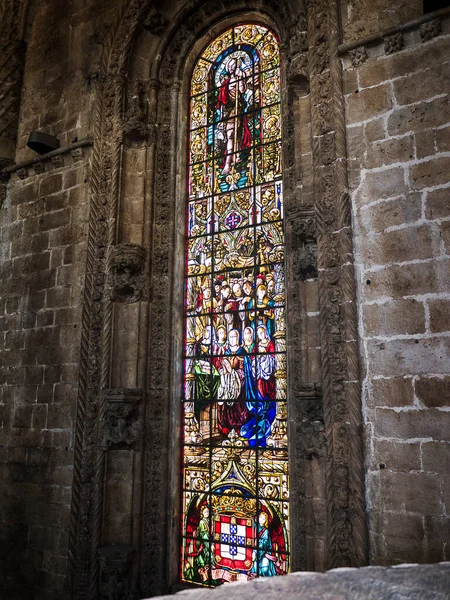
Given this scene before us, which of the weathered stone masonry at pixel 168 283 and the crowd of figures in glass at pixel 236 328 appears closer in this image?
the weathered stone masonry at pixel 168 283

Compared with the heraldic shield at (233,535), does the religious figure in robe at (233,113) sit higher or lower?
higher

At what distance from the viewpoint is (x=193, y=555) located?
18.1 ft

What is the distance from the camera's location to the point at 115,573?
209 inches

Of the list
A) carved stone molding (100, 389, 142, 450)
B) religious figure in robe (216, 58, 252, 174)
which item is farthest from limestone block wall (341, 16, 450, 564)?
carved stone molding (100, 389, 142, 450)

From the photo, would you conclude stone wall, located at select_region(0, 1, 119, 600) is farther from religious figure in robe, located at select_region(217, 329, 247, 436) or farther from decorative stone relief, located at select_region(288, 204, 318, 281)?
decorative stone relief, located at select_region(288, 204, 318, 281)

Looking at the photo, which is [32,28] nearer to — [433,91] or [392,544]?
[433,91]

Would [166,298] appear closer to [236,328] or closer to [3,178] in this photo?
[236,328]

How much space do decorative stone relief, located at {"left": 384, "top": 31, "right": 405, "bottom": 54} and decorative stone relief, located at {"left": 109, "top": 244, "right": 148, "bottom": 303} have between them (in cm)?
344

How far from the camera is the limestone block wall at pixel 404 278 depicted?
→ 13.0 feet

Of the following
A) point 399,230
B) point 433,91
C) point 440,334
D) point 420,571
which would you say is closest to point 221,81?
point 433,91

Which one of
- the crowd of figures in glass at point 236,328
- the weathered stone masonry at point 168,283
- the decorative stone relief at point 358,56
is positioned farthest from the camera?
the crowd of figures in glass at point 236,328

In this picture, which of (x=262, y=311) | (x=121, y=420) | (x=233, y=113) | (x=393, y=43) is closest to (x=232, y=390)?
(x=262, y=311)

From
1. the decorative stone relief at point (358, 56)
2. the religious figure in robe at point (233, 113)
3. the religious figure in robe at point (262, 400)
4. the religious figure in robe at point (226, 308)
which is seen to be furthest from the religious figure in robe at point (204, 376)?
the decorative stone relief at point (358, 56)

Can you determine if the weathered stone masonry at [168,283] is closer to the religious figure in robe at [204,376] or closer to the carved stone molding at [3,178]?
the carved stone molding at [3,178]
